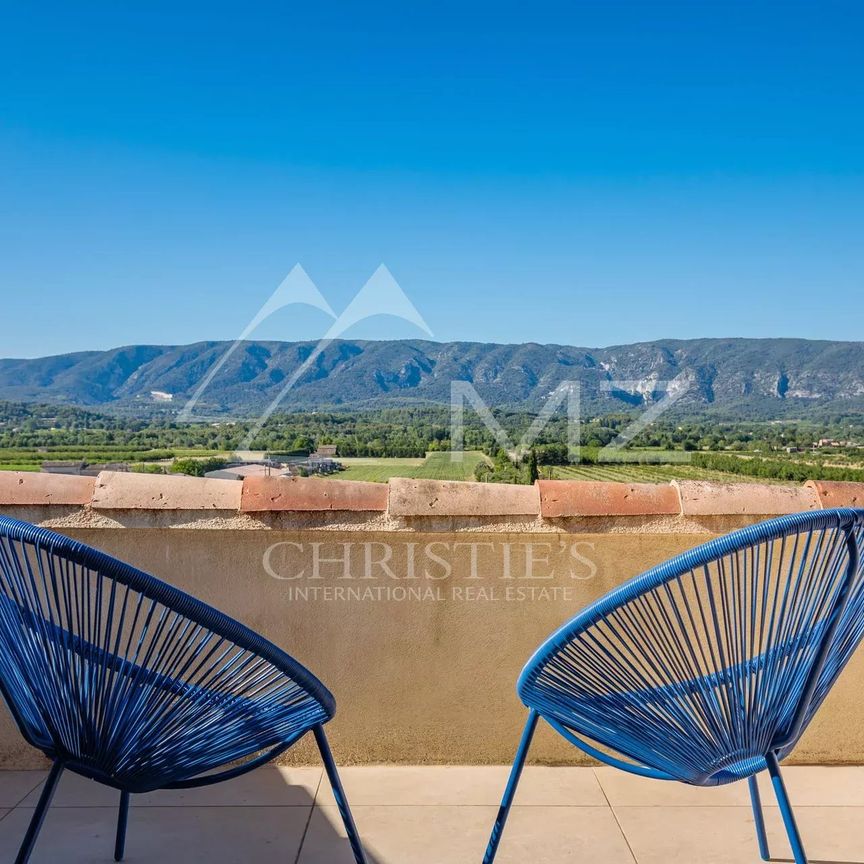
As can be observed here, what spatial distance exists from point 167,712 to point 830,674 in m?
1.14

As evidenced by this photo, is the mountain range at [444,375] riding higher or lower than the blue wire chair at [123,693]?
higher

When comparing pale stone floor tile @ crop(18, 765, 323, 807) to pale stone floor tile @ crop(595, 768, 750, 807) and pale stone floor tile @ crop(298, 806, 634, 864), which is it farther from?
pale stone floor tile @ crop(595, 768, 750, 807)

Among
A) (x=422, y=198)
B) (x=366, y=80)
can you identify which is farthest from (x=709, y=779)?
(x=422, y=198)

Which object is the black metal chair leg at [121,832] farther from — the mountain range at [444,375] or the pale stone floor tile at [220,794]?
the mountain range at [444,375]

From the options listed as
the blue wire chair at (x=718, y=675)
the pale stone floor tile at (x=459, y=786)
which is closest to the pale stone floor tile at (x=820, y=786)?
the pale stone floor tile at (x=459, y=786)

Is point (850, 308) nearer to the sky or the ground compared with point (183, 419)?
nearer to the sky

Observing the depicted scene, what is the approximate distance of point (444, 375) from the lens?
15.1 meters

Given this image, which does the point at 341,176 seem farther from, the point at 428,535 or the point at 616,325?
the point at 428,535

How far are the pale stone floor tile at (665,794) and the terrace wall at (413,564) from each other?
0.17 meters

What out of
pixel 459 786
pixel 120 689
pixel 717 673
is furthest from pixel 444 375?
pixel 120 689

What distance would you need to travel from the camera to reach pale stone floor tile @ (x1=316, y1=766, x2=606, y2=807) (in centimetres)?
207

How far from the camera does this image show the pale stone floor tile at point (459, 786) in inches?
81.6

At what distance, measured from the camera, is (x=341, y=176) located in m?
33.4

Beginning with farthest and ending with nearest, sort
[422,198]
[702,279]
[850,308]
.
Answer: [702,279]
[850,308]
[422,198]
